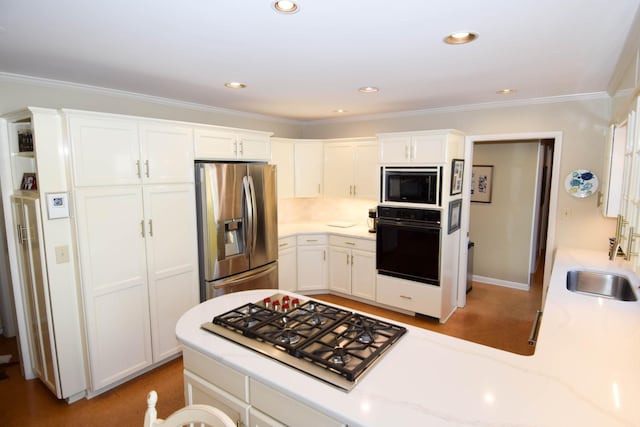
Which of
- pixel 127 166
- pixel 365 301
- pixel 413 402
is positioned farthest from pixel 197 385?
pixel 365 301

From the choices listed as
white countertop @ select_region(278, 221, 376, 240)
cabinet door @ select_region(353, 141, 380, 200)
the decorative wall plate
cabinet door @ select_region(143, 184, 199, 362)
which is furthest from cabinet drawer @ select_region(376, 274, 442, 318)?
cabinet door @ select_region(143, 184, 199, 362)

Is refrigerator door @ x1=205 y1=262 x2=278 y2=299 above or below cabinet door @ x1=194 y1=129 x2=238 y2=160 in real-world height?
below

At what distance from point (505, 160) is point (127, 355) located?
5.07 metres

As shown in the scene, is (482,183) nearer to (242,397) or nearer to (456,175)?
(456,175)

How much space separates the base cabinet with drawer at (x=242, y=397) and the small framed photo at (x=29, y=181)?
1901 millimetres

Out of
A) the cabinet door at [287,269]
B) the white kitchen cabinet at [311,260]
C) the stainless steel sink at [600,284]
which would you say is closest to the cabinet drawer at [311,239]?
the white kitchen cabinet at [311,260]

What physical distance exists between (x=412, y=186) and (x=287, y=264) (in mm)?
1842

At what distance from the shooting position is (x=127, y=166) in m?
2.65

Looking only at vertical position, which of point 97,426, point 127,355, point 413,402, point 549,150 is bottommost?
point 97,426

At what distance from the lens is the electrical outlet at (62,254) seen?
2.45m

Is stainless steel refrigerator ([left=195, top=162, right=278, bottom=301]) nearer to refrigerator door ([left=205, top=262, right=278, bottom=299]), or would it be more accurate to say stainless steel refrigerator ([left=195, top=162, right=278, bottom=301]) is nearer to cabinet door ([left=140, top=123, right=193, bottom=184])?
refrigerator door ([left=205, top=262, right=278, bottom=299])

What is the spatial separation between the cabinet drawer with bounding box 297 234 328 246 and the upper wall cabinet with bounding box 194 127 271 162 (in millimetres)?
1215

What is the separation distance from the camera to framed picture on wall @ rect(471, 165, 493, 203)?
200 inches

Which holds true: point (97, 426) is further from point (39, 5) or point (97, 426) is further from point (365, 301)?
point (365, 301)
